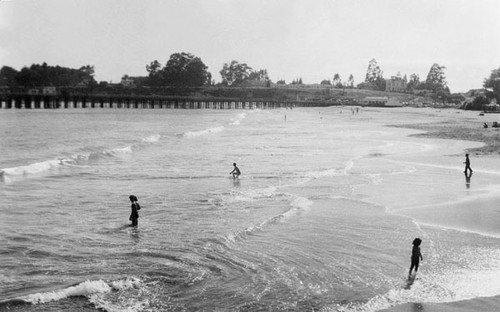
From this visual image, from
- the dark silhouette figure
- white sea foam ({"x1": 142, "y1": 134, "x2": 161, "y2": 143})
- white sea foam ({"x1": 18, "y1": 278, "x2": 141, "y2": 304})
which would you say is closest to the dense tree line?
white sea foam ({"x1": 142, "y1": 134, "x2": 161, "y2": 143})

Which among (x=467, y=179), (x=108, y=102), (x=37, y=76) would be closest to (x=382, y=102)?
(x=108, y=102)

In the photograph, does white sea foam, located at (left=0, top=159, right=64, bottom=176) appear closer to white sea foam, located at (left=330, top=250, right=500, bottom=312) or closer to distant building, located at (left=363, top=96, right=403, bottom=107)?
white sea foam, located at (left=330, top=250, right=500, bottom=312)

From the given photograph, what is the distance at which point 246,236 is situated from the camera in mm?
14859

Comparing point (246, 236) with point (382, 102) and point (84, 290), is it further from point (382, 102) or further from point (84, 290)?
point (382, 102)

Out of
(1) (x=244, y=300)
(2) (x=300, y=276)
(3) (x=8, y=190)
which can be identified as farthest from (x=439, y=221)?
(3) (x=8, y=190)

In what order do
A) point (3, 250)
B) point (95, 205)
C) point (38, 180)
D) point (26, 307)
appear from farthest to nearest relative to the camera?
point (38, 180)
point (95, 205)
point (3, 250)
point (26, 307)

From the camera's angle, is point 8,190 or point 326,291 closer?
point 326,291

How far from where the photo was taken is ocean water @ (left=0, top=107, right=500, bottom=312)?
10.6 m

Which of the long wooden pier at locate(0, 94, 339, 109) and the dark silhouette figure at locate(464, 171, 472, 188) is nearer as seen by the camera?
the dark silhouette figure at locate(464, 171, 472, 188)

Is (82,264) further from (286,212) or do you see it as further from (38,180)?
(38,180)

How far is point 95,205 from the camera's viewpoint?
1888 centimetres

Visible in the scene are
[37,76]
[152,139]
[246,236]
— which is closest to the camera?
[246,236]

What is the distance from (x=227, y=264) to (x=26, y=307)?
4298mm

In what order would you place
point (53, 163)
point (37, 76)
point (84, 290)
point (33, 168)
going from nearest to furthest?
point (84, 290) < point (33, 168) < point (53, 163) < point (37, 76)
